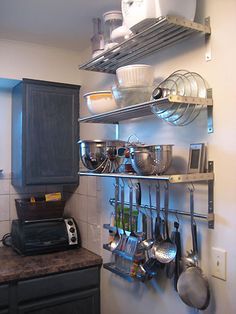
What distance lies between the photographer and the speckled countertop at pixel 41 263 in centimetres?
194

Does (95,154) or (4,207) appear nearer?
(95,154)

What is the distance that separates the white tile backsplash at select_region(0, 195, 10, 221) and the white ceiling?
1165mm

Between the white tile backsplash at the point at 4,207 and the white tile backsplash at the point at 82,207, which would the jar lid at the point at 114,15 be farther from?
the white tile backsplash at the point at 4,207

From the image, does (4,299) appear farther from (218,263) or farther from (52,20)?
(52,20)

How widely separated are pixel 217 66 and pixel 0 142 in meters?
1.79

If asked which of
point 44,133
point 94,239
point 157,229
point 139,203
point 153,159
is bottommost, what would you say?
point 94,239

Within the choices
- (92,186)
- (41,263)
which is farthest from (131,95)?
(41,263)

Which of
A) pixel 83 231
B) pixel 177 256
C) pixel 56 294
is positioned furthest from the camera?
pixel 83 231

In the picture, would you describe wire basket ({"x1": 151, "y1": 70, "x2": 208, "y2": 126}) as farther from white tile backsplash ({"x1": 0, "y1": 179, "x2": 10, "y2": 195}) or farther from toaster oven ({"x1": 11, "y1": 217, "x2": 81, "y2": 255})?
white tile backsplash ({"x1": 0, "y1": 179, "x2": 10, "y2": 195})

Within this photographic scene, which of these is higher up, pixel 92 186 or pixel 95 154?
pixel 95 154

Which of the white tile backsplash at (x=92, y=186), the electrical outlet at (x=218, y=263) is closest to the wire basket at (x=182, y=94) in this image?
the electrical outlet at (x=218, y=263)

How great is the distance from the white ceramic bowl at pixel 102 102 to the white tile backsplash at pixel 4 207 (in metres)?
1.22

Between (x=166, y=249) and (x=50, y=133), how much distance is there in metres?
1.25

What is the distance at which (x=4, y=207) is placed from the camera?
2551 millimetres
